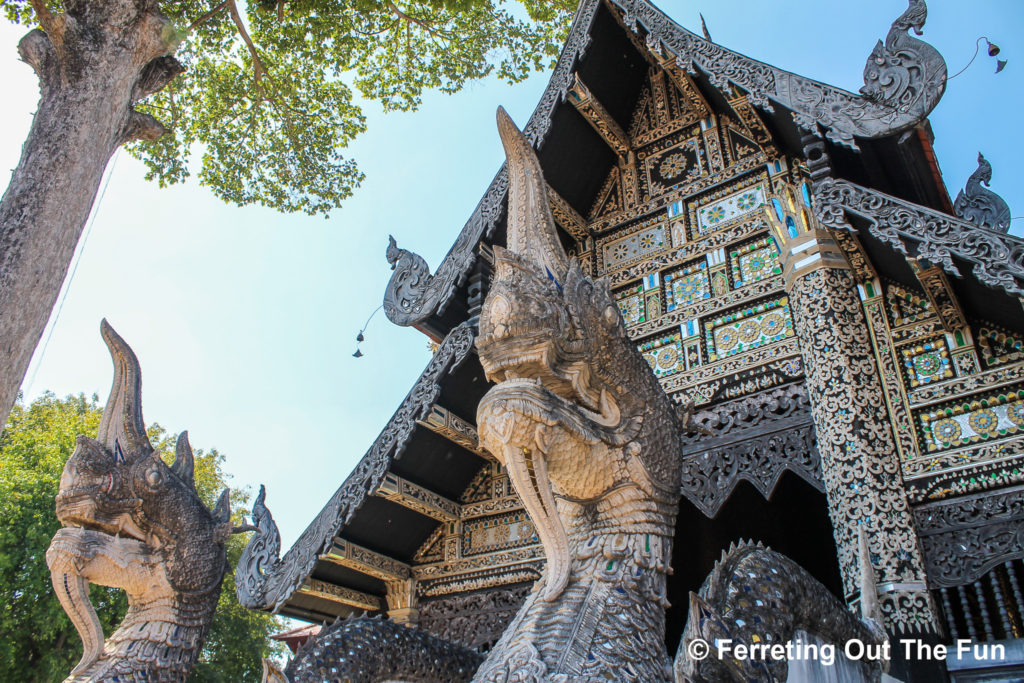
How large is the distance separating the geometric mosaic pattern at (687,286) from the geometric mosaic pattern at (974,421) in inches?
63.6

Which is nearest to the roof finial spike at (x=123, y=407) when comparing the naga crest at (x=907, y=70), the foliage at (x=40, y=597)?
the naga crest at (x=907, y=70)

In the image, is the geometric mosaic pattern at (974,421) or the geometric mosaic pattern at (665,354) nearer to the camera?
the geometric mosaic pattern at (974,421)

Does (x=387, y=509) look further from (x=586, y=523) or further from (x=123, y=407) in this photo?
(x=586, y=523)

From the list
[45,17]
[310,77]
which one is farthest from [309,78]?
[45,17]

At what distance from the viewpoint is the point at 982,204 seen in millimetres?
6043

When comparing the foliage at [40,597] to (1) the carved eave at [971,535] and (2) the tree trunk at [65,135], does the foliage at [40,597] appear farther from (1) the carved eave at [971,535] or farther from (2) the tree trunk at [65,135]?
(1) the carved eave at [971,535]

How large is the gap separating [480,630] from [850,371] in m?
2.77

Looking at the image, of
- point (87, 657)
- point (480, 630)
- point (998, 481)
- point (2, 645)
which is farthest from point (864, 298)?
point (2, 645)

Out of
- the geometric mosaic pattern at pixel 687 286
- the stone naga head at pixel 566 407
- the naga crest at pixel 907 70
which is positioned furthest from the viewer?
the geometric mosaic pattern at pixel 687 286

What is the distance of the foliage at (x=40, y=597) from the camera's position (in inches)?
512

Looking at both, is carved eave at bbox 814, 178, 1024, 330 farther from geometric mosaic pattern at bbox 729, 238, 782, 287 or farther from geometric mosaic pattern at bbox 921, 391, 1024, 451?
geometric mosaic pattern at bbox 729, 238, 782, 287

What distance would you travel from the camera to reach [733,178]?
18.0 ft

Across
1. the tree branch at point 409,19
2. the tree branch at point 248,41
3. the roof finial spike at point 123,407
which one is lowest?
the roof finial spike at point 123,407

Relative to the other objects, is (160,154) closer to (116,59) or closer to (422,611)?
(116,59)
